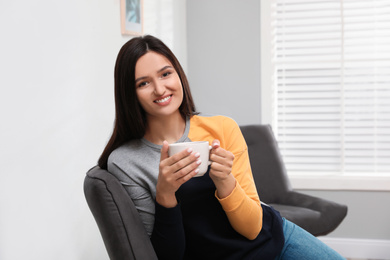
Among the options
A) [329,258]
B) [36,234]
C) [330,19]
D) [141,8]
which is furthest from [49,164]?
[330,19]

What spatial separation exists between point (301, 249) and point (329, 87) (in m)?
1.93

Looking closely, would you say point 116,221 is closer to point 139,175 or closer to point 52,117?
point 139,175

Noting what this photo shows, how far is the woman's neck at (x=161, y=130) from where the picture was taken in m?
1.46

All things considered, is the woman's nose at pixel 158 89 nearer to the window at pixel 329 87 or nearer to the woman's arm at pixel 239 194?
the woman's arm at pixel 239 194

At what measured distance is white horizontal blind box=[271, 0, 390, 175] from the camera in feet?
10.3

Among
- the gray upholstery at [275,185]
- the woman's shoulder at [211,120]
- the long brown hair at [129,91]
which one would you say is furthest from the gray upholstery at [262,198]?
the woman's shoulder at [211,120]

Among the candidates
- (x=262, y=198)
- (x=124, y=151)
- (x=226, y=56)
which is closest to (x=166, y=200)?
(x=124, y=151)

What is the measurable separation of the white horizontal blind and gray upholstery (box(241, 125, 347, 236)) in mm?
463

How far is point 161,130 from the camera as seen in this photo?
1466 millimetres

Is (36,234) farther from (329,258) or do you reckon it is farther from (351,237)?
(351,237)

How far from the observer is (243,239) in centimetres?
141

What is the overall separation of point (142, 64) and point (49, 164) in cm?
49

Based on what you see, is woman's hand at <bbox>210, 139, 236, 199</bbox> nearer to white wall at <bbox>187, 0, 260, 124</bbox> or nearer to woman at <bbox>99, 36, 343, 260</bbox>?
woman at <bbox>99, 36, 343, 260</bbox>

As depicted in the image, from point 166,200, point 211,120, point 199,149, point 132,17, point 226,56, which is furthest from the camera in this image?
point 226,56
